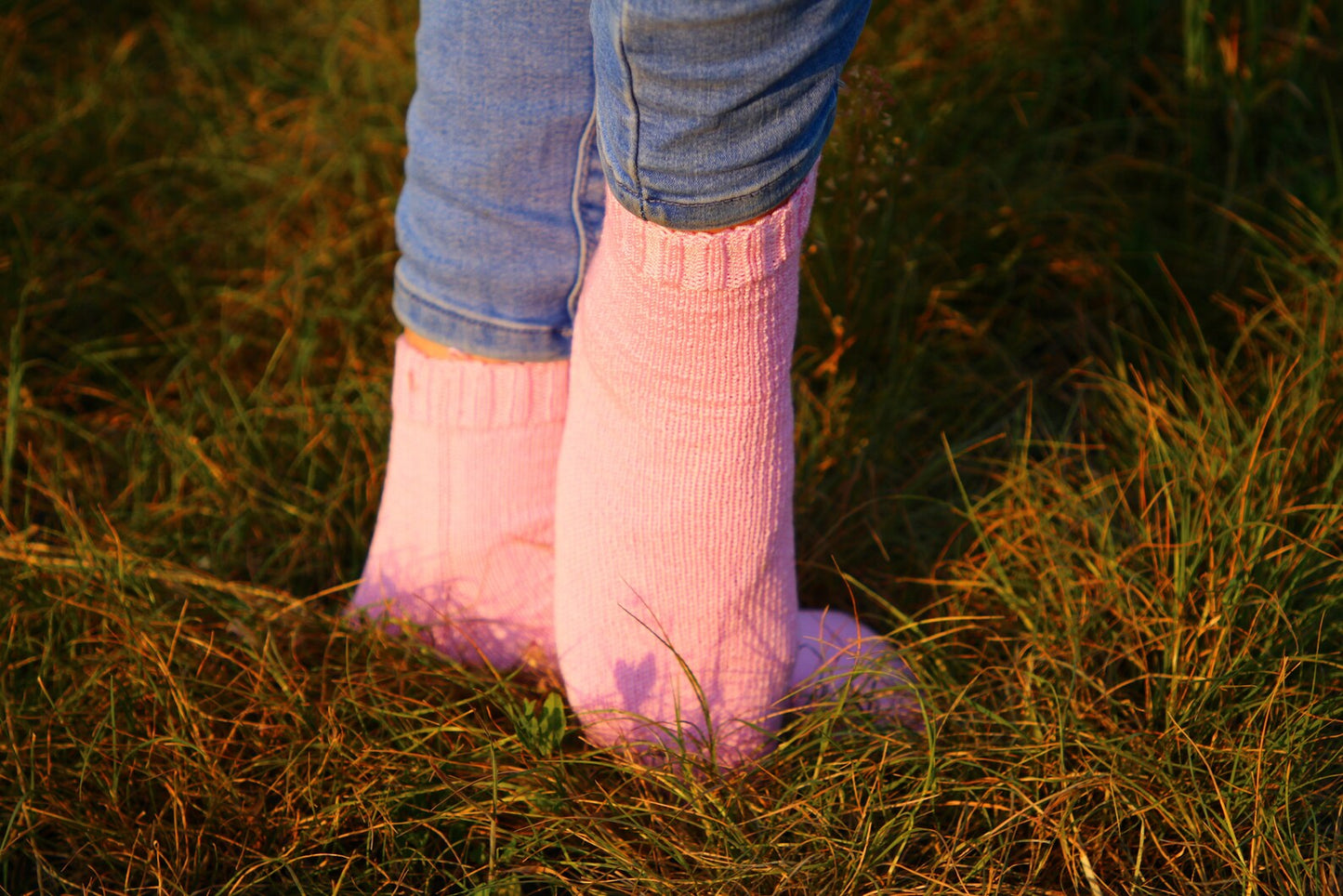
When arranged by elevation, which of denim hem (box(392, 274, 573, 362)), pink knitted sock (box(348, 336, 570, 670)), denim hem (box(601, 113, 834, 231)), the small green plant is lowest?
the small green plant

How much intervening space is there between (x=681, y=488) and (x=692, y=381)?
96mm

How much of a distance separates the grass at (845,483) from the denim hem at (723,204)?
12.4 inches

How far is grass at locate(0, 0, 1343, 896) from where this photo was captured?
92 cm

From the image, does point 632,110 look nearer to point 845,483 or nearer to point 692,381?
point 692,381

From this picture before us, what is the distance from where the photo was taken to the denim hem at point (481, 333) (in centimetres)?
103

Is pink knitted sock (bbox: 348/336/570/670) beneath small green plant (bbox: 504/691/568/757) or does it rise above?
above

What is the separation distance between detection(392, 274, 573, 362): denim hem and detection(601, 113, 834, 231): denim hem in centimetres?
29

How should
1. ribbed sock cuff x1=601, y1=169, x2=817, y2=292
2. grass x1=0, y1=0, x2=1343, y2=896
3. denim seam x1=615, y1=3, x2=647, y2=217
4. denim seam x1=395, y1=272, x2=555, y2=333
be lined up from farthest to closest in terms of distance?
1. denim seam x1=395, y1=272, x2=555, y2=333
2. grass x1=0, y1=0, x2=1343, y2=896
3. ribbed sock cuff x1=601, y1=169, x2=817, y2=292
4. denim seam x1=615, y1=3, x2=647, y2=217

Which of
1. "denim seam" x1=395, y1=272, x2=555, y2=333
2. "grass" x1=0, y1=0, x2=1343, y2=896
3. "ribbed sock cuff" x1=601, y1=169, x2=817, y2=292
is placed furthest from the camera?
"denim seam" x1=395, y1=272, x2=555, y2=333

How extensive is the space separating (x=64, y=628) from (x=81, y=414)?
1.44 feet

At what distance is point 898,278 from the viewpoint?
1420 mm

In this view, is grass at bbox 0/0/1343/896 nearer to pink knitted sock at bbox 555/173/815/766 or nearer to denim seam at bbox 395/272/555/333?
pink knitted sock at bbox 555/173/815/766

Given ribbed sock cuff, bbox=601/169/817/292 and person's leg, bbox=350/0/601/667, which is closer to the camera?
ribbed sock cuff, bbox=601/169/817/292

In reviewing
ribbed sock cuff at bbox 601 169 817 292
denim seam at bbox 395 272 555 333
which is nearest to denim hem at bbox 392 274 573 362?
denim seam at bbox 395 272 555 333
